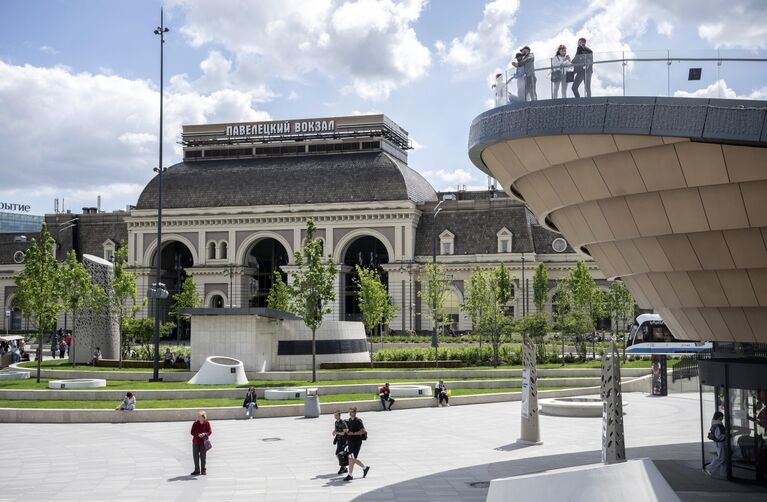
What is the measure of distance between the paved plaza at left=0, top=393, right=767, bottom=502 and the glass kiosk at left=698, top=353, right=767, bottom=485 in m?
0.71

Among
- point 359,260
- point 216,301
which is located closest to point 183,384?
point 216,301

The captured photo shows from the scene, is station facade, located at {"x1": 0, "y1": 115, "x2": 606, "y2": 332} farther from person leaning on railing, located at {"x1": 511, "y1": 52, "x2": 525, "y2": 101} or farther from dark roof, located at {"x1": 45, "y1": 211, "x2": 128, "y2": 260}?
person leaning on railing, located at {"x1": 511, "y1": 52, "x2": 525, "y2": 101}

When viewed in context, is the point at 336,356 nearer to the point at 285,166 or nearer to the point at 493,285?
the point at 493,285

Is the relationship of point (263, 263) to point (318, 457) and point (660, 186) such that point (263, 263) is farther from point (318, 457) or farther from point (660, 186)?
point (660, 186)

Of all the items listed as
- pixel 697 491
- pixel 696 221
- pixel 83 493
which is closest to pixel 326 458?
pixel 83 493

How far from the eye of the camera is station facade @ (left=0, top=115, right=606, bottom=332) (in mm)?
84750

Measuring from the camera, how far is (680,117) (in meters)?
15.1

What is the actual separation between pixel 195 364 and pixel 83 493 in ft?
86.7

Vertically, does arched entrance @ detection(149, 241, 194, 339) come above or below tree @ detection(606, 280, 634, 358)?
above

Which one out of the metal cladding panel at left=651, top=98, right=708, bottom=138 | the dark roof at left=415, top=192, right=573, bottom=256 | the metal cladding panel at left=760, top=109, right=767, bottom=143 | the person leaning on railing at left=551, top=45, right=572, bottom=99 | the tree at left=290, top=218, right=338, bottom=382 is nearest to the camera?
the metal cladding panel at left=760, top=109, right=767, bottom=143

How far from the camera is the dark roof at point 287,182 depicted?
86.8 m

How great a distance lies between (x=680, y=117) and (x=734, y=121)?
2.91ft

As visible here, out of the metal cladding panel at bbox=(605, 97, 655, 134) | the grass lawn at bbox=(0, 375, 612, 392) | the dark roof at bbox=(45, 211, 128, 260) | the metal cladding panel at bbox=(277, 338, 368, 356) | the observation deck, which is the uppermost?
the dark roof at bbox=(45, 211, 128, 260)

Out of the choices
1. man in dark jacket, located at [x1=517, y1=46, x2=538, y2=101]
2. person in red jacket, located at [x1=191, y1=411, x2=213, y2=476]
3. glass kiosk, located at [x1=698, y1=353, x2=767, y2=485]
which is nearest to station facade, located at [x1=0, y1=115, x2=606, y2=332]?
person in red jacket, located at [x1=191, y1=411, x2=213, y2=476]
